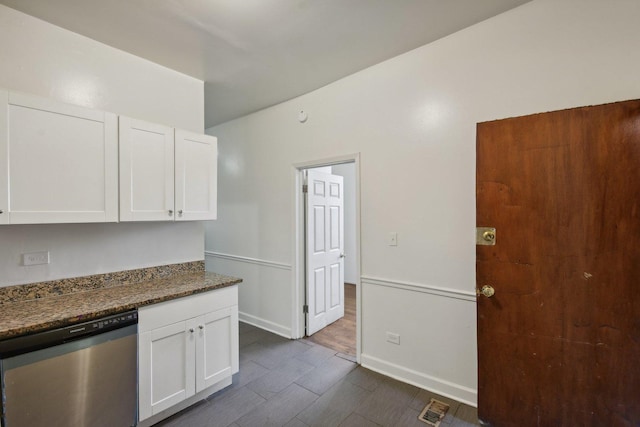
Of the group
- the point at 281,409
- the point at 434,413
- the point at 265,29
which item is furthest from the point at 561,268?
the point at 265,29

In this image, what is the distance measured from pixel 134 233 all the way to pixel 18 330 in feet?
3.48

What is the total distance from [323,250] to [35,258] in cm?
256

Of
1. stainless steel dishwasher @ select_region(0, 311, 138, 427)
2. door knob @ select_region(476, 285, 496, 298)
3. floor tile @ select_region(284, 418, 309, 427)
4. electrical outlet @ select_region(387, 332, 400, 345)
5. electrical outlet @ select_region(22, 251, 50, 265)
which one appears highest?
electrical outlet @ select_region(22, 251, 50, 265)

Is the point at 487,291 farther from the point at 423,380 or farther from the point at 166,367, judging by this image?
the point at 166,367

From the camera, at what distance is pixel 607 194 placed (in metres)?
1.54

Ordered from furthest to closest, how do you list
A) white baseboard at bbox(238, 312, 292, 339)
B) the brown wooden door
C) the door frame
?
white baseboard at bbox(238, 312, 292, 339) < the door frame < the brown wooden door

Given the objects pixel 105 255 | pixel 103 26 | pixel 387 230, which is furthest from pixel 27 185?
pixel 387 230

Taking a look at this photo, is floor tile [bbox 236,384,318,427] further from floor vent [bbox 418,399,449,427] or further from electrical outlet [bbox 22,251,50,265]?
electrical outlet [bbox 22,251,50,265]

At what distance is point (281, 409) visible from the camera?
6.98ft

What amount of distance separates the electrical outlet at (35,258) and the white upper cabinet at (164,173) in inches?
21.5

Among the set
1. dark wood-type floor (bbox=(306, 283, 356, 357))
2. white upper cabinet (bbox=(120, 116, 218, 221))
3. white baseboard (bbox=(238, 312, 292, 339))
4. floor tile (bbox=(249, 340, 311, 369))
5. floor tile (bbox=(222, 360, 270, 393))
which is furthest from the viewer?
white baseboard (bbox=(238, 312, 292, 339))

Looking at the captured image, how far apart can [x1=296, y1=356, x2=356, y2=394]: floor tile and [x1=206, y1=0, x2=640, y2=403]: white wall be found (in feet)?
0.70

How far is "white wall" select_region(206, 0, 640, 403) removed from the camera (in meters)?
1.74

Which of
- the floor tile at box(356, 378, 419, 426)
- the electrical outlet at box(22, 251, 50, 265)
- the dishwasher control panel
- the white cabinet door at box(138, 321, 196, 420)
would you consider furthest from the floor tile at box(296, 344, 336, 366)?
the electrical outlet at box(22, 251, 50, 265)
